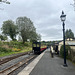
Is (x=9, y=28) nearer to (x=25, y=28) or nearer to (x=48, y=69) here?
(x=25, y=28)

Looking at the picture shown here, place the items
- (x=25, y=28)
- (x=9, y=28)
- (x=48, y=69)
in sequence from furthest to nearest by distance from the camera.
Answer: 1. (x=9, y=28)
2. (x=25, y=28)
3. (x=48, y=69)

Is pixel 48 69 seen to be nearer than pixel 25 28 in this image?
Yes

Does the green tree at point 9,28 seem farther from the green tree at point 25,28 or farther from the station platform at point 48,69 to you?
the station platform at point 48,69

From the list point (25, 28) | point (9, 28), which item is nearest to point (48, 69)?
point (25, 28)

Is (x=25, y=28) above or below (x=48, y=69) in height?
above

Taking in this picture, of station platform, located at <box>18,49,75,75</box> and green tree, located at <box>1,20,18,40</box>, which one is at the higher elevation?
green tree, located at <box>1,20,18,40</box>

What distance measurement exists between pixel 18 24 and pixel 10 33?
390 inches

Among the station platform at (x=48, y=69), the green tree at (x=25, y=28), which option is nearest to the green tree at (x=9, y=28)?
the green tree at (x=25, y=28)

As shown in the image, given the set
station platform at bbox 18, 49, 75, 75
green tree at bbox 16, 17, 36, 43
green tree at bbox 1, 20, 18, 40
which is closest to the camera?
station platform at bbox 18, 49, 75, 75

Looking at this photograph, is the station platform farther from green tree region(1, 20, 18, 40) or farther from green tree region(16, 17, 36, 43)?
green tree region(1, 20, 18, 40)

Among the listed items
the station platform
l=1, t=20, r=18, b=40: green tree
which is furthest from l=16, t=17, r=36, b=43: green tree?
the station platform

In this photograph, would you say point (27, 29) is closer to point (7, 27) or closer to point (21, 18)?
point (21, 18)

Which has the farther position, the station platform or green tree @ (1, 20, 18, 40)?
green tree @ (1, 20, 18, 40)

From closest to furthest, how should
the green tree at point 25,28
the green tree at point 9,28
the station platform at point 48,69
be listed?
1. the station platform at point 48,69
2. the green tree at point 25,28
3. the green tree at point 9,28
